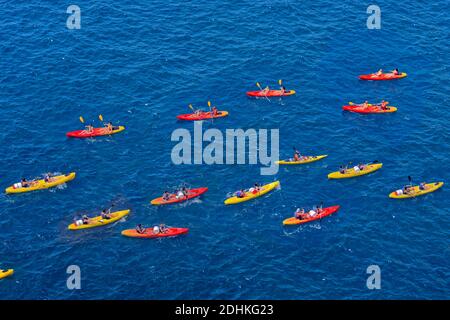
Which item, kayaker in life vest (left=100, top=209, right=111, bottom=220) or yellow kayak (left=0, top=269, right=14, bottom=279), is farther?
kayaker in life vest (left=100, top=209, right=111, bottom=220)

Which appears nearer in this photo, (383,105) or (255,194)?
(255,194)

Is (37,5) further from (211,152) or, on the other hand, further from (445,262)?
(445,262)

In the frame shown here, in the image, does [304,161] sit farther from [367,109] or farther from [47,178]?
[47,178]

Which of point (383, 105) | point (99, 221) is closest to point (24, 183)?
point (99, 221)

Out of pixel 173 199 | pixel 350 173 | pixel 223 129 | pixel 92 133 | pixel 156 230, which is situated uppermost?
pixel 223 129

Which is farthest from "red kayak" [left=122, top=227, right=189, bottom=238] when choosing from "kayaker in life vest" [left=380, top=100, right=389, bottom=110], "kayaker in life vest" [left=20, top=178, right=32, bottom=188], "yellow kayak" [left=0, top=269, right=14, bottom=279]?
"kayaker in life vest" [left=380, top=100, right=389, bottom=110]

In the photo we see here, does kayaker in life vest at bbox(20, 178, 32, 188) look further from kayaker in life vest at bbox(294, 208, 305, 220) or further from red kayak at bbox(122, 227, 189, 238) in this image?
kayaker in life vest at bbox(294, 208, 305, 220)
